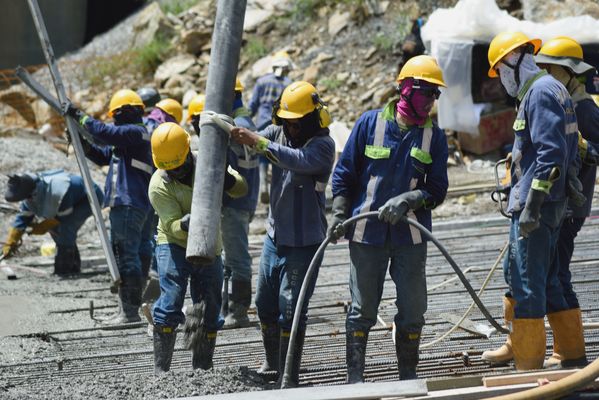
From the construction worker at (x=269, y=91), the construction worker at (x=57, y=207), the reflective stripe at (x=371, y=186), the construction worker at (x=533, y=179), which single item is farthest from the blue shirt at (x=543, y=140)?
the construction worker at (x=269, y=91)

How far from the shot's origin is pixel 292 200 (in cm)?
671

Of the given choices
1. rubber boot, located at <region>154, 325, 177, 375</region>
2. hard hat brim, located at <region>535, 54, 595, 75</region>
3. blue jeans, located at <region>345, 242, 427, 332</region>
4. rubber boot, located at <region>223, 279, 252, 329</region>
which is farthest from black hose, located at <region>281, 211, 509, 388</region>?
rubber boot, located at <region>223, 279, 252, 329</region>

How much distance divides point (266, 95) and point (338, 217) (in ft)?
25.9

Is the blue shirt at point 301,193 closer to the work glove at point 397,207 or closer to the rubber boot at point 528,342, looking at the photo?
the work glove at point 397,207

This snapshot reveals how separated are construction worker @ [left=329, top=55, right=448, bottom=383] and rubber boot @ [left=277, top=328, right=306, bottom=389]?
0.33m

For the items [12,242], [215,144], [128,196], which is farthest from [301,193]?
[12,242]

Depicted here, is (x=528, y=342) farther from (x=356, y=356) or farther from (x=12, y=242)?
(x=12, y=242)

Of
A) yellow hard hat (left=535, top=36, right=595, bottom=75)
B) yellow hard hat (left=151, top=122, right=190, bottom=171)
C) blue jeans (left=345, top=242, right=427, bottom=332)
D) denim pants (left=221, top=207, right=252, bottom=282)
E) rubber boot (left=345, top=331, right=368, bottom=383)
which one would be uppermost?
yellow hard hat (left=535, top=36, right=595, bottom=75)

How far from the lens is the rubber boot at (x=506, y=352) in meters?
6.65

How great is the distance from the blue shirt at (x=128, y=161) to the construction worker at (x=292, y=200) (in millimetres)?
2522

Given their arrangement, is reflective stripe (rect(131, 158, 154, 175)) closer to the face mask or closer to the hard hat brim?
the face mask

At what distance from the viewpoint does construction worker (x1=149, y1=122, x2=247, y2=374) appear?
6.84 m

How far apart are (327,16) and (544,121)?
552 inches

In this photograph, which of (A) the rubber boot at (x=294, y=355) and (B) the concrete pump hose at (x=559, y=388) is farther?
(A) the rubber boot at (x=294, y=355)
